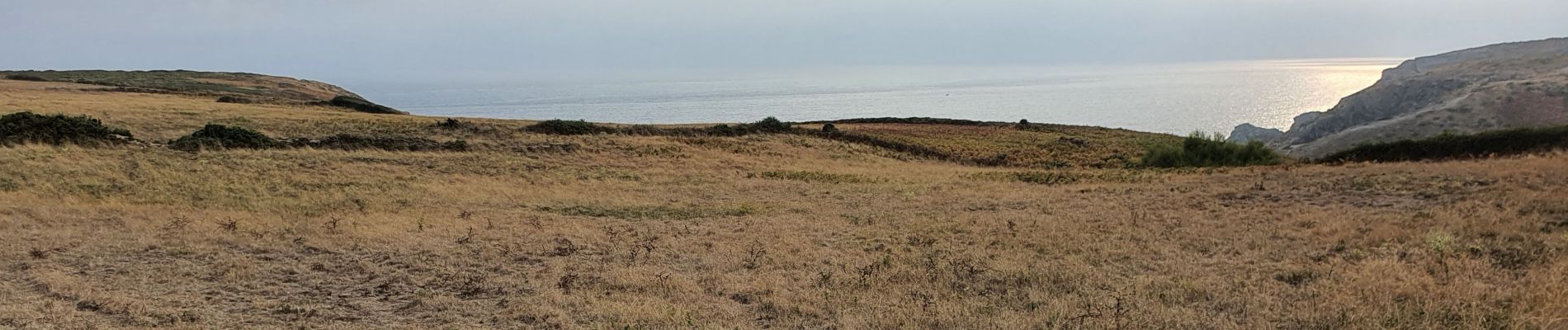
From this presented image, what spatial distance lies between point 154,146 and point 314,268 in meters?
20.1

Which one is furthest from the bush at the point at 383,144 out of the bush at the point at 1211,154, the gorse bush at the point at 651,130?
the bush at the point at 1211,154

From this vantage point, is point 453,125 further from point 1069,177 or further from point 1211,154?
point 1211,154

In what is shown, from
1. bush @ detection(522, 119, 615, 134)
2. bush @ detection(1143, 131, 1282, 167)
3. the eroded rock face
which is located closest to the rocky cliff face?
the eroded rock face

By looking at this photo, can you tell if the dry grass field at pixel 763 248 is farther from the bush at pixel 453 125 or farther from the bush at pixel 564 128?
the bush at pixel 564 128

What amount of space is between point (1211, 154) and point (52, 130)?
139 ft

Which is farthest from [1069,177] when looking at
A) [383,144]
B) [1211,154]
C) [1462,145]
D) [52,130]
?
[52,130]

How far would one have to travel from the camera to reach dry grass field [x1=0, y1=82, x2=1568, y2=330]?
7.15 meters

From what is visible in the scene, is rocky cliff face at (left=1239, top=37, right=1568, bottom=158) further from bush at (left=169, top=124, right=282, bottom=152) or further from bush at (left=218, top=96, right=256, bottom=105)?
bush at (left=218, top=96, right=256, bottom=105)

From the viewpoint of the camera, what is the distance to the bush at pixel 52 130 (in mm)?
22656

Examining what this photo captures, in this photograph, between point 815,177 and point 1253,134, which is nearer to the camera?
point 815,177

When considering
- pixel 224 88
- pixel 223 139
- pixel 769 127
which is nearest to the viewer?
pixel 223 139

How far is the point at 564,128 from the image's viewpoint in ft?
119

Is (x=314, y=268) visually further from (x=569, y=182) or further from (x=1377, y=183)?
(x=1377, y=183)

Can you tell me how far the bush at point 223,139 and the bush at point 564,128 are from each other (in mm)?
10836
